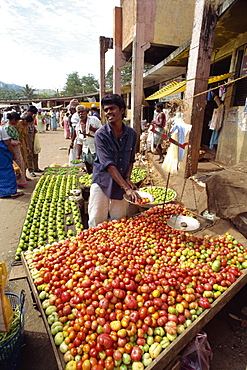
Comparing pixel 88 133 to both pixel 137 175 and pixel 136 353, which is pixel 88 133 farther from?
pixel 136 353

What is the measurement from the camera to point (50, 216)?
3680 mm

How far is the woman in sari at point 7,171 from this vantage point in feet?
18.2

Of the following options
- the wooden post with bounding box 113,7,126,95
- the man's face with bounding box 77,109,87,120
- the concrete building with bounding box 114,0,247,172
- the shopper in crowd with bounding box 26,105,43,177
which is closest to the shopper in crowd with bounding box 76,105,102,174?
the man's face with bounding box 77,109,87,120

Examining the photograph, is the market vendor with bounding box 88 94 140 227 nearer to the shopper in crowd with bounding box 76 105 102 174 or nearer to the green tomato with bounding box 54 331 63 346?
the green tomato with bounding box 54 331 63 346

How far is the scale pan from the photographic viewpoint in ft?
8.77

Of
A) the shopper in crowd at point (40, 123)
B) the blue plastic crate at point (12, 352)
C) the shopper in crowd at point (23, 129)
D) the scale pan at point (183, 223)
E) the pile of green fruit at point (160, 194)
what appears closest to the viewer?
the blue plastic crate at point (12, 352)

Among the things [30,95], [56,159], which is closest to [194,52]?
[56,159]

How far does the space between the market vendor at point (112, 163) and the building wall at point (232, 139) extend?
453cm

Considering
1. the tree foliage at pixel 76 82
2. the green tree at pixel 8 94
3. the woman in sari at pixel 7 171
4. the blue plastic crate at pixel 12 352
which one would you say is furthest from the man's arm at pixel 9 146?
the green tree at pixel 8 94

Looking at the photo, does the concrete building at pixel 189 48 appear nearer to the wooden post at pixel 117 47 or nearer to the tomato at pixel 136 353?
the wooden post at pixel 117 47

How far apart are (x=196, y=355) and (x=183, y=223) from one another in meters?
1.31

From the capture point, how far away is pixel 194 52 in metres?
4.76

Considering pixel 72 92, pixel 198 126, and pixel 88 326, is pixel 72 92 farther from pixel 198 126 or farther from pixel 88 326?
pixel 88 326

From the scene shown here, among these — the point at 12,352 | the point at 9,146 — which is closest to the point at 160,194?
the point at 12,352
